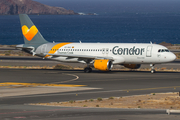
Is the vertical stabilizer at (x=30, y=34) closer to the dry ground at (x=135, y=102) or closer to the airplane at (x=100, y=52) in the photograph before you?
the airplane at (x=100, y=52)

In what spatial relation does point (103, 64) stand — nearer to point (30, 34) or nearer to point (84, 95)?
point (30, 34)

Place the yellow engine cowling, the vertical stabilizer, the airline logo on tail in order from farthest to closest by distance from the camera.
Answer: the airline logo on tail < the vertical stabilizer < the yellow engine cowling

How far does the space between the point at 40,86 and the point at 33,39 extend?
19577 millimetres

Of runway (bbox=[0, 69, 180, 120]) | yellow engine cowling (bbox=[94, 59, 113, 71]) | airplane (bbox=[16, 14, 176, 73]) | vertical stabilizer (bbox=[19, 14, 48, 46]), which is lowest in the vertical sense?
runway (bbox=[0, 69, 180, 120])

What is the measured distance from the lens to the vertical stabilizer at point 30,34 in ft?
168

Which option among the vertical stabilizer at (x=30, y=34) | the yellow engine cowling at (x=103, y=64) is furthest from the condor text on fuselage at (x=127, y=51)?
the vertical stabilizer at (x=30, y=34)

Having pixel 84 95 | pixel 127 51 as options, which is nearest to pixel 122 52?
pixel 127 51

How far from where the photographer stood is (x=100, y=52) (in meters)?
46.3

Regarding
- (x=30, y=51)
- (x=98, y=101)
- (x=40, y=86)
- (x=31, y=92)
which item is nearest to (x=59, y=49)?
(x=30, y=51)

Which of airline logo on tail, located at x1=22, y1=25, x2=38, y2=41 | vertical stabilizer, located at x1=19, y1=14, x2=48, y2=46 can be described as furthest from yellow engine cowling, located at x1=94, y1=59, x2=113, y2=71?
airline logo on tail, located at x1=22, y1=25, x2=38, y2=41

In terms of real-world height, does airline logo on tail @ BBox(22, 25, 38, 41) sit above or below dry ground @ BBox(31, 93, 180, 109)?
above

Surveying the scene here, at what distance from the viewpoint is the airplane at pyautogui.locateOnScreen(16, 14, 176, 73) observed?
43.7m

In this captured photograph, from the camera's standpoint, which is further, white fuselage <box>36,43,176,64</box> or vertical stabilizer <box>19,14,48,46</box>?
vertical stabilizer <box>19,14,48,46</box>

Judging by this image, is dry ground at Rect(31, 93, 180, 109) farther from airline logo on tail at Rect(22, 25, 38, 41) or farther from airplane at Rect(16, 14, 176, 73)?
airline logo on tail at Rect(22, 25, 38, 41)
